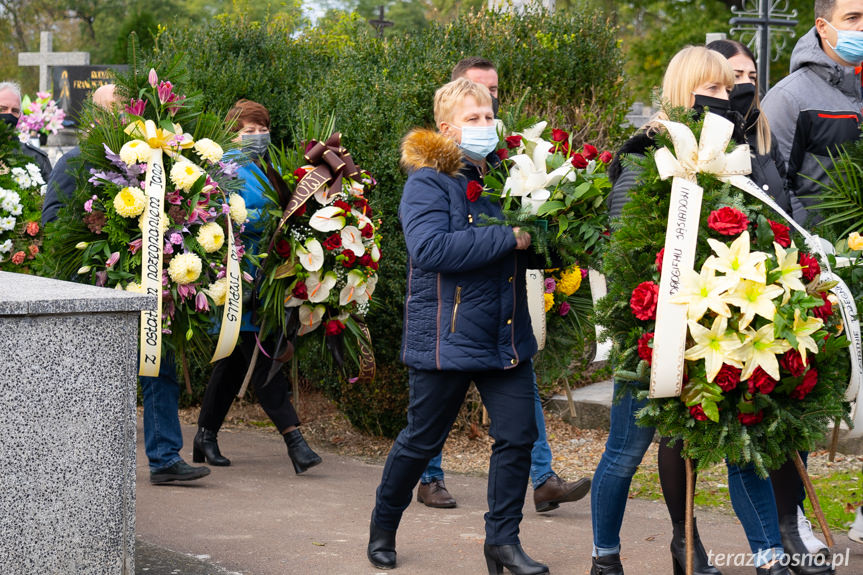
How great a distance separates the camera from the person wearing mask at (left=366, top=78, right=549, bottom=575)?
13.4 feet

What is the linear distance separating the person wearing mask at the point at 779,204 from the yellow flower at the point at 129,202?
2.68 meters

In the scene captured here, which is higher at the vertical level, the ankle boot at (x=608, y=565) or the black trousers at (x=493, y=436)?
the black trousers at (x=493, y=436)

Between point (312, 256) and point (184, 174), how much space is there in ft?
2.68

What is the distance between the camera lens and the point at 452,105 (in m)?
4.31

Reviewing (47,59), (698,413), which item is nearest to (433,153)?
(698,413)

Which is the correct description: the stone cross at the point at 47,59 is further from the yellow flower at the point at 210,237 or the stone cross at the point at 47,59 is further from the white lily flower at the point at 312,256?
the yellow flower at the point at 210,237

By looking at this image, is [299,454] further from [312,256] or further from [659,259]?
[659,259]

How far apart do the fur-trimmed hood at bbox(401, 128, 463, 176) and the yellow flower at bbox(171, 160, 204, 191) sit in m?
1.39

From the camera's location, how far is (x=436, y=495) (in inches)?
213

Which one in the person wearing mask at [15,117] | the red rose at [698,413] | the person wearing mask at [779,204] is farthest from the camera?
the person wearing mask at [15,117]

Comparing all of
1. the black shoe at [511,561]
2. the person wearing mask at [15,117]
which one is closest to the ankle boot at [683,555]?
the black shoe at [511,561]

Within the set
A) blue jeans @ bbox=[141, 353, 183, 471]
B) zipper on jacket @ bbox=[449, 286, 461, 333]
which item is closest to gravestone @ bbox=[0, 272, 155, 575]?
zipper on jacket @ bbox=[449, 286, 461, 333]

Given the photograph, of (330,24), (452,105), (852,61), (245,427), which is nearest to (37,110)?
(330,24)

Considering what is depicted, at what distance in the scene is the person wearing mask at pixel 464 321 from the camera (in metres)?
4.07
